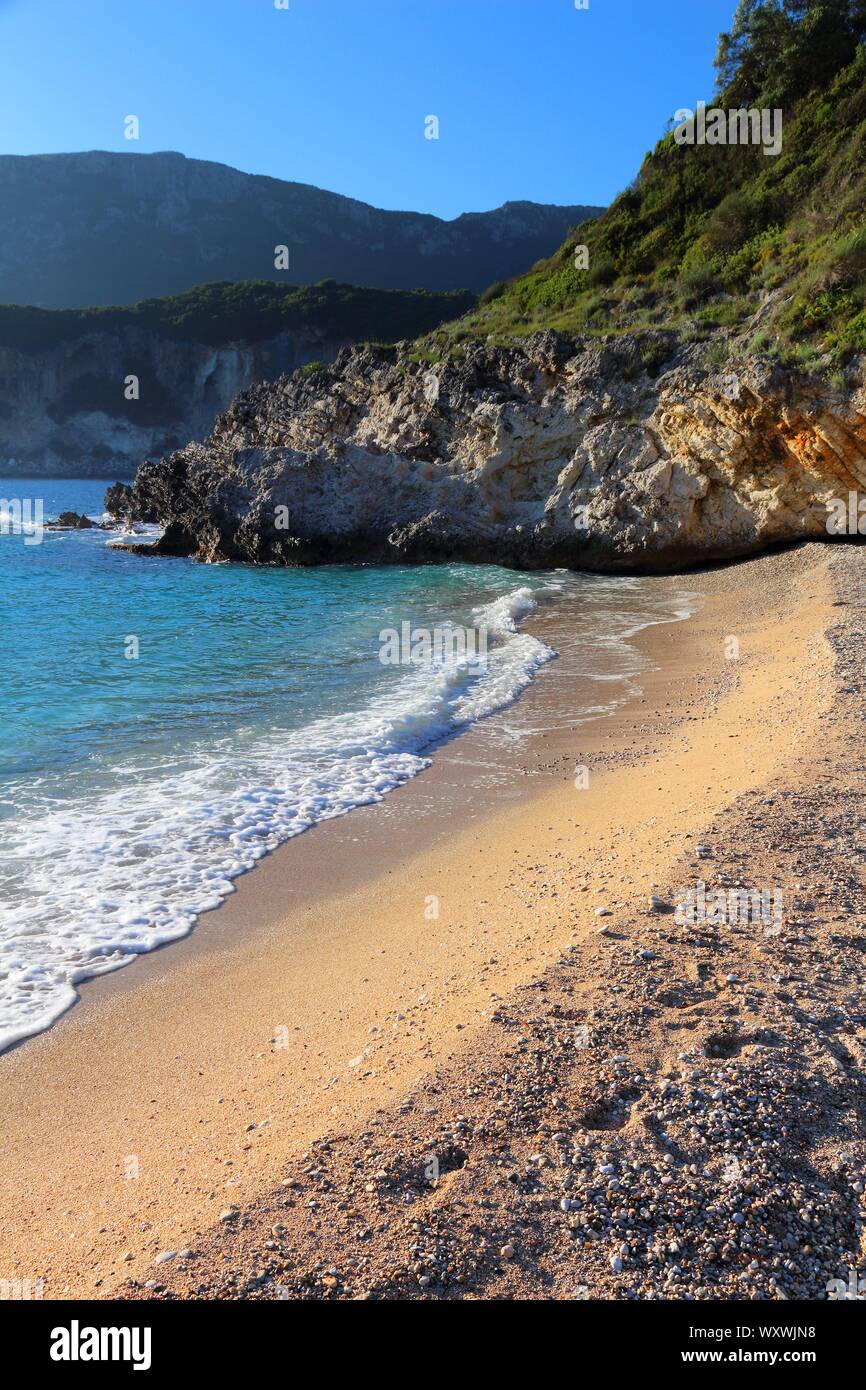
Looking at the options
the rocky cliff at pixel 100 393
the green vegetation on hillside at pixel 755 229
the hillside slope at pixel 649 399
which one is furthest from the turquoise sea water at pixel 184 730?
the rocky cliff at pixel 100 393

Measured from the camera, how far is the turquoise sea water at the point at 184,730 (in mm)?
5512

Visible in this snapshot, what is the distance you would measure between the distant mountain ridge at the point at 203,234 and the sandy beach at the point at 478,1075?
130724mm

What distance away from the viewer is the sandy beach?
8.54 feet

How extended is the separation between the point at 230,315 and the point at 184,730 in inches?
3431

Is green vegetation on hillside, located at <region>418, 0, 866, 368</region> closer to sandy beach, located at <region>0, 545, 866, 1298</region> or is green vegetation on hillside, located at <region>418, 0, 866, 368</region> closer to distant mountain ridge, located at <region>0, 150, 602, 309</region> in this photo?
sandy beach, located at <region>0, 545, 866, 1298</region>

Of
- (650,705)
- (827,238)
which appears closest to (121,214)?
(827,238)

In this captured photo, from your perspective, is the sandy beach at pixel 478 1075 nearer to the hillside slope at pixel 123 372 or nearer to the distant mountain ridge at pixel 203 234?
the hillside slope at pixel 123 372

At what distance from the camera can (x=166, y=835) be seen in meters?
6.59

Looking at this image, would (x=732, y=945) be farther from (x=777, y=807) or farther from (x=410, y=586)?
(x=410, y=586)

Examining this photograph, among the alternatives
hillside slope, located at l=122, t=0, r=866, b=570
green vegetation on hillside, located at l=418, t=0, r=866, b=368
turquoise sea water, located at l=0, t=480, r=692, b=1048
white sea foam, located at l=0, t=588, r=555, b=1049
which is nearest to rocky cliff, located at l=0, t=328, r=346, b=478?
hillside slope, located at l=122, t=0, r=866, b=570

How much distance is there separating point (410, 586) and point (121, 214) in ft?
448

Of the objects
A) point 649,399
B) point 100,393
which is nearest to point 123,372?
point 100,393

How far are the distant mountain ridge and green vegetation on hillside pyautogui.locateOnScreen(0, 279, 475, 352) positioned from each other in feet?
134
